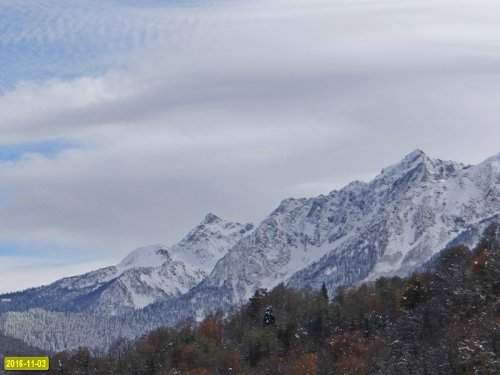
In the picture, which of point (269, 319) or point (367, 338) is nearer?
point (367, 338)

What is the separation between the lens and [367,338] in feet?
552

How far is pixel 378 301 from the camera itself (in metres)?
185

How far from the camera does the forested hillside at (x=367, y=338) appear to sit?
128 meters

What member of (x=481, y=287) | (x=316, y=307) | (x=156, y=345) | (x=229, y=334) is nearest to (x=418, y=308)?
(x=481, y=287)
